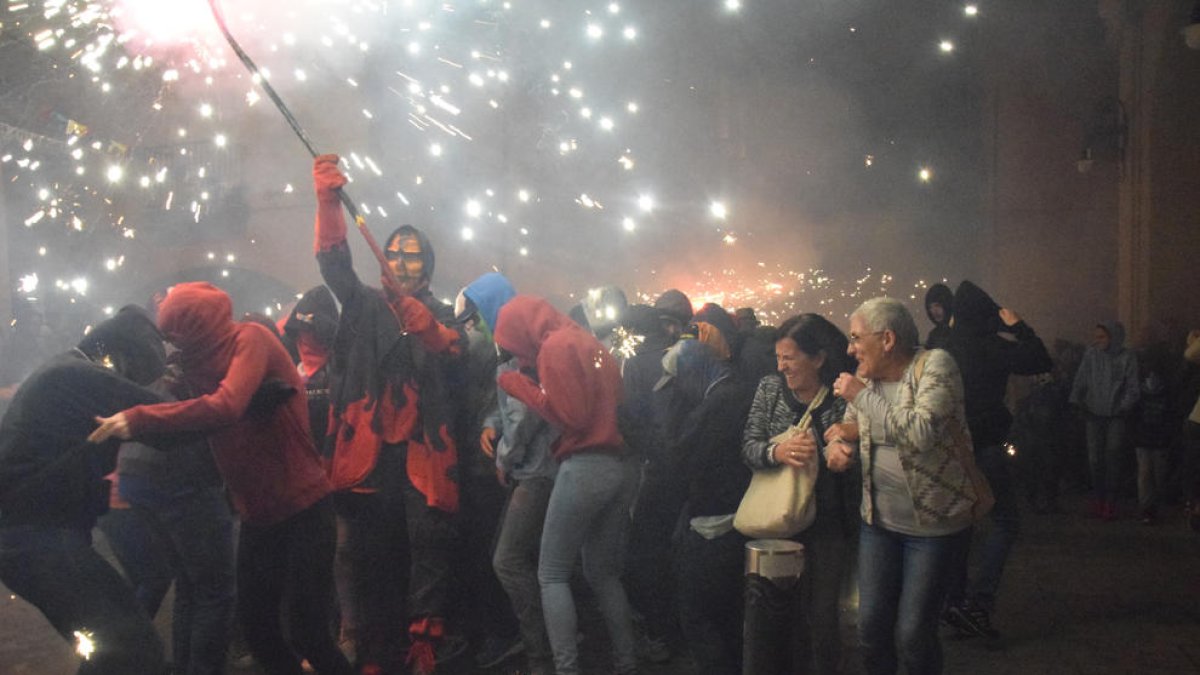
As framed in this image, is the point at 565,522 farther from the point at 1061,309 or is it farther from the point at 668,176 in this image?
the point at 668,176

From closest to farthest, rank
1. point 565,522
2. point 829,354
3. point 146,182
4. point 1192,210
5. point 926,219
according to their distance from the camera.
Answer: point 829,354, point 565,522, point 1192,210, point 146,182, point 926,219

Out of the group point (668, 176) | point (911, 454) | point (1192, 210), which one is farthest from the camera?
point (668, 176)

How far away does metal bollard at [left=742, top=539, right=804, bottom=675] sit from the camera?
378cm

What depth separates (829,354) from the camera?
414cm

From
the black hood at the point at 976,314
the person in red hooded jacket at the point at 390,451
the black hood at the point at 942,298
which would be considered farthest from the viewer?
the black hood at the point at 942,298

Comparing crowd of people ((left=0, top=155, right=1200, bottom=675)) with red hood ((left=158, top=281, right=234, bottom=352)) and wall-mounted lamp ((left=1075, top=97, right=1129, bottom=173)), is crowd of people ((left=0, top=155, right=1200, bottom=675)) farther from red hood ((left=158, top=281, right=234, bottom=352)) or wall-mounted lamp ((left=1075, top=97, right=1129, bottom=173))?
wall-mounted lamp ((left=1075, top=97, right=1129, bottom=173))

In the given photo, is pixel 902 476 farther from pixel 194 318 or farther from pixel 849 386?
pixel 194 318

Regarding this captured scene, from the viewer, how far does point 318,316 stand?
5875mm

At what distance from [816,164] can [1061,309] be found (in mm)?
7424

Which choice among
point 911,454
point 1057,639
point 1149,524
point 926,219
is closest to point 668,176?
point 926,219

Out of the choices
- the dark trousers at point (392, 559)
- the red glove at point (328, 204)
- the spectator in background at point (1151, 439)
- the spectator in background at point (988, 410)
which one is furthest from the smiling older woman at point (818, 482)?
the spectator in background at point (1151, 439)

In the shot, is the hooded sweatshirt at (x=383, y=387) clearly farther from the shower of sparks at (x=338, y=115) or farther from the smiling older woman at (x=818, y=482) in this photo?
the shower of sparks at (x=338, y=115)

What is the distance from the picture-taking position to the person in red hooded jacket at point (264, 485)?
4176 millimetres

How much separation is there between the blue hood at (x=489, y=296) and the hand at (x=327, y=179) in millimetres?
947
